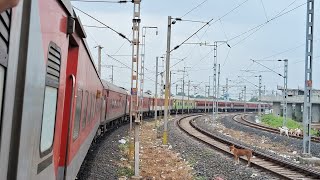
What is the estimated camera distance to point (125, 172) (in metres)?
12.4

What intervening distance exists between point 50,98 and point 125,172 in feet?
30.0

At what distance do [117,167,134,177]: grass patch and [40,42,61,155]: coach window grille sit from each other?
8.48 meters

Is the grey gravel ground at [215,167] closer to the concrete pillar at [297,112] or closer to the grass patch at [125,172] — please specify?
the grass patch at [125,172]

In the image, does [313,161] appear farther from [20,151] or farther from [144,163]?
[20,151]

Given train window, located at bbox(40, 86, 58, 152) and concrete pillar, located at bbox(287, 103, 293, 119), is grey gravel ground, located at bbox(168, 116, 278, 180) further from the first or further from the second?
concrete pillar, located at bbox(287, 103, 293, 119)

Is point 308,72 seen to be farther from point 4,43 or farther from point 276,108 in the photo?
point 276,108

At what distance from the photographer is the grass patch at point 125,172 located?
1208 cm

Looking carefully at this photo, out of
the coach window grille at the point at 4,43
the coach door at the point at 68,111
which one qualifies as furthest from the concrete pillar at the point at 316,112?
the coach window grille at the point at 4,43

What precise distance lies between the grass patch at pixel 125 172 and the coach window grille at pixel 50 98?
8483 mm

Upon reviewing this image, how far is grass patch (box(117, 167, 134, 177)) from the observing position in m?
12.1

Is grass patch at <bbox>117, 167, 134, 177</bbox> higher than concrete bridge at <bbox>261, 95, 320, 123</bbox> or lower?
lower

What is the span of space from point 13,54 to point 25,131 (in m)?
0.50

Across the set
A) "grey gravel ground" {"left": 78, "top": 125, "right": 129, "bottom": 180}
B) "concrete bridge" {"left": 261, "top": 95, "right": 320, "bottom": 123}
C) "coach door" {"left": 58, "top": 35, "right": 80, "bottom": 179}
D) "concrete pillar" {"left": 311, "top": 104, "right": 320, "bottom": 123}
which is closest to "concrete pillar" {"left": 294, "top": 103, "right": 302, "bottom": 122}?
"concrete bridge" {"left": 261, "top": 95, "right": 320, "bottom": 123}

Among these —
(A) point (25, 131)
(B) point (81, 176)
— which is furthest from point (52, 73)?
(B) point (81, 176)
